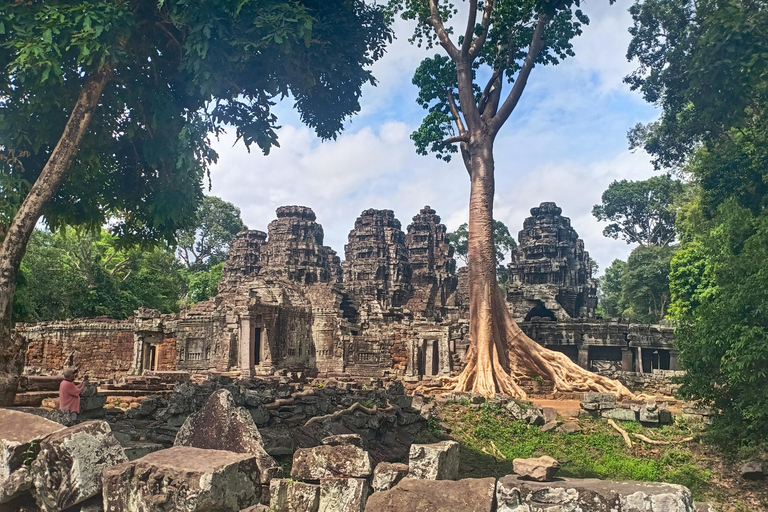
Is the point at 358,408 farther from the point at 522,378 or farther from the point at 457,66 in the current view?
the point at 457,66

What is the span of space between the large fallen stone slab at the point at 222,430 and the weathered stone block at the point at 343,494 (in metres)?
0.69

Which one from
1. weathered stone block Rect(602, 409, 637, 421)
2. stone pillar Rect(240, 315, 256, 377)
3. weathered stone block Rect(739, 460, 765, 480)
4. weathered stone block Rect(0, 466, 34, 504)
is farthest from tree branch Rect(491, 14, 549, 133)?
weathered stone block Rect(0, 466, 34, 504)

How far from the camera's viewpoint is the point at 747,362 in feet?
26.3

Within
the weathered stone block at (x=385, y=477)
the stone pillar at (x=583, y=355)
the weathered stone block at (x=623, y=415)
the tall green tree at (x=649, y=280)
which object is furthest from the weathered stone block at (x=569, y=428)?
the tall green tree at (x=649, y=280)

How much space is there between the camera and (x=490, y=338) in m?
17.5

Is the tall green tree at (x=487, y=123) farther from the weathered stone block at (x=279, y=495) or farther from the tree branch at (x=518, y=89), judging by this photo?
the weathered stone block at (x=279, y=495)

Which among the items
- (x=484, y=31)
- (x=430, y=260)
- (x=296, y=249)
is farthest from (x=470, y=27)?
(x=430, y=260)

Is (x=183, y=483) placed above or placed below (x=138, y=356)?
above

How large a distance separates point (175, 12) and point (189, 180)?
9.90ft

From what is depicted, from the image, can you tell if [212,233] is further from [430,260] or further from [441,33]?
[441,33]

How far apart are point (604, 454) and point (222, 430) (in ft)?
26.1

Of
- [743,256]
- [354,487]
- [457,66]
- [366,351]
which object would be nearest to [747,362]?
[743,256]

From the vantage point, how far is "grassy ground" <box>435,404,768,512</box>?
8.58 metres

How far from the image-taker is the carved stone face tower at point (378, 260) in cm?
3988
